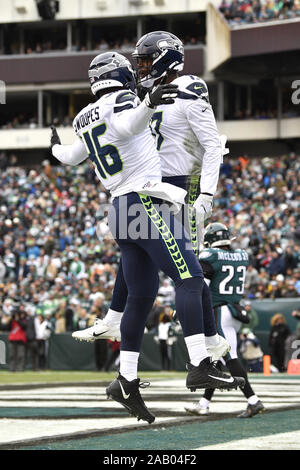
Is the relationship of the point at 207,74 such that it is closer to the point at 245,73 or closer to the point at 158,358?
the point at 245,73

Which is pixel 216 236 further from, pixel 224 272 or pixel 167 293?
pixel 167 293

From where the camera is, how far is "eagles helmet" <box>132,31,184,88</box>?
692cm

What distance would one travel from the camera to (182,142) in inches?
289

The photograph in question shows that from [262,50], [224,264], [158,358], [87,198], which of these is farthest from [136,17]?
[224,264]

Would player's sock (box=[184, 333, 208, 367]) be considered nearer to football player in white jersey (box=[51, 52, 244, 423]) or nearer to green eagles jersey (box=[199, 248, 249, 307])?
football player in white jersey (box=[51, 52, 244, 423])

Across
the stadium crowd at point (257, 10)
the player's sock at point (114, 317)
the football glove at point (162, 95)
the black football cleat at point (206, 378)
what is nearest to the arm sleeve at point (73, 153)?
the player's sock at point (114, 317)

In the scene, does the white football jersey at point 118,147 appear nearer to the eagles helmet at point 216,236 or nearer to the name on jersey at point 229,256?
the name on jersey at point 229,256

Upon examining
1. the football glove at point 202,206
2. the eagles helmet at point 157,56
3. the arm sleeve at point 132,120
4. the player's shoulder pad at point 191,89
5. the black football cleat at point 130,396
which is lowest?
the black football cleat at point 130,396

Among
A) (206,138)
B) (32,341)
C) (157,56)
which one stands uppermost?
(157,56)

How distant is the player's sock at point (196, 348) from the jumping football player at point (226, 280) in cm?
296

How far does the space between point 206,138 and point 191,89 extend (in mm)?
366

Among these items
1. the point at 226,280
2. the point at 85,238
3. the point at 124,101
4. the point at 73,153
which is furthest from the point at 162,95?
the point at 85,238

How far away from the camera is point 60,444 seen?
619 centimetres

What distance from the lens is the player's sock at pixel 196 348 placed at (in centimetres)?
636
